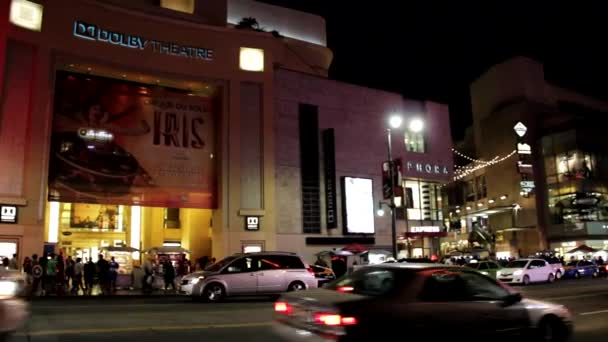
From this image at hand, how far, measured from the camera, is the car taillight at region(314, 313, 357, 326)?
6602 mm

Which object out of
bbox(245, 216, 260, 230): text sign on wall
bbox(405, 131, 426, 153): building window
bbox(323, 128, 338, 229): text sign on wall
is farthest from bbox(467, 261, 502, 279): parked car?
bbox(245, 216, 260, 230): text sign on wall

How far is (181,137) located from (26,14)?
10414 mm

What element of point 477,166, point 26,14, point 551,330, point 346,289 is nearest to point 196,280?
point 346,289

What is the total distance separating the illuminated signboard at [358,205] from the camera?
119ft

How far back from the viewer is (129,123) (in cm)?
3175

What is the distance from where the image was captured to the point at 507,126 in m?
67.9

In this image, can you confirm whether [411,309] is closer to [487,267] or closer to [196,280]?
[196,280]

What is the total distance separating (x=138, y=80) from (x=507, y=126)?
49422 millimetres

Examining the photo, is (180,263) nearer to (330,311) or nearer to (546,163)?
(330,311)

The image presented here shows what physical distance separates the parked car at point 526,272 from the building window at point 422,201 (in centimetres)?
984

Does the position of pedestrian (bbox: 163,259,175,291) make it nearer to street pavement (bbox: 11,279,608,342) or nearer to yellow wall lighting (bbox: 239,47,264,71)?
street pavement (bbox: 11,279,608,342)

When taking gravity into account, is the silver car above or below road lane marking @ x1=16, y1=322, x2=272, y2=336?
above

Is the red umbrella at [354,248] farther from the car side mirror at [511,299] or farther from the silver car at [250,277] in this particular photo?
the car side mirror at [511,299]

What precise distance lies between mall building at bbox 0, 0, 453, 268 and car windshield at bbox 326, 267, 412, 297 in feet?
77.7
